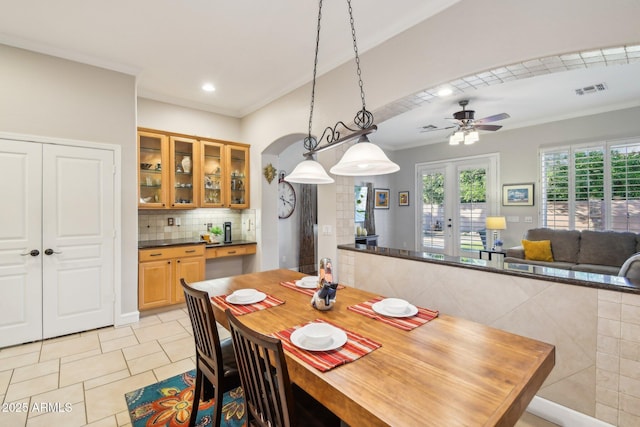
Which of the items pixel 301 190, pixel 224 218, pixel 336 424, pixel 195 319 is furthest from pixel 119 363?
pixel 301 190

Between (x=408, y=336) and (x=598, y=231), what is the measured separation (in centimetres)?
508

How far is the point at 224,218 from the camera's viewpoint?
504cm

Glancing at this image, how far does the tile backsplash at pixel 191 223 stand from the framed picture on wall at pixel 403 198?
Result: 4.39 meters

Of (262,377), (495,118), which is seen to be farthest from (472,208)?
(262,377)

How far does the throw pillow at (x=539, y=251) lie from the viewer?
15.8 feet

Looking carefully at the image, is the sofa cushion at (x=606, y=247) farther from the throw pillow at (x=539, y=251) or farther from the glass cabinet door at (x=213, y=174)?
the glass cabinet door at (x=213, y=174)

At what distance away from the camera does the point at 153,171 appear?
13.6 ft

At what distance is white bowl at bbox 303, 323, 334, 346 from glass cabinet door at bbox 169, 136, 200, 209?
3.50 m

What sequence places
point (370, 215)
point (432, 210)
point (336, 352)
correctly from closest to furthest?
point (336, 352)
point (432, 210)
point (370, 215)

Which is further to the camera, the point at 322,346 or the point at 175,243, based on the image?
the point at 175,243

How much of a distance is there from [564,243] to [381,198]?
12.8 ft

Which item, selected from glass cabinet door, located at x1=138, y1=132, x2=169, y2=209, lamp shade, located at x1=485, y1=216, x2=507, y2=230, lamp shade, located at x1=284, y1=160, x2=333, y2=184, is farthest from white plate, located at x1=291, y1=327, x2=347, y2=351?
lamp shade, located at x1=485, y1=216, x2=507, y2=230

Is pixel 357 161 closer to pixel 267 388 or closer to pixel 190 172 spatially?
pixel 267 388

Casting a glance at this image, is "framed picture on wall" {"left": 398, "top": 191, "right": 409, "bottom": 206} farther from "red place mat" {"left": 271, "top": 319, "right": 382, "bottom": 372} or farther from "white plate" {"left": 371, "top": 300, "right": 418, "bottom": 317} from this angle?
"red place mat" {"left": 271, "top": 319, "right": 382, "bottom": 372}
